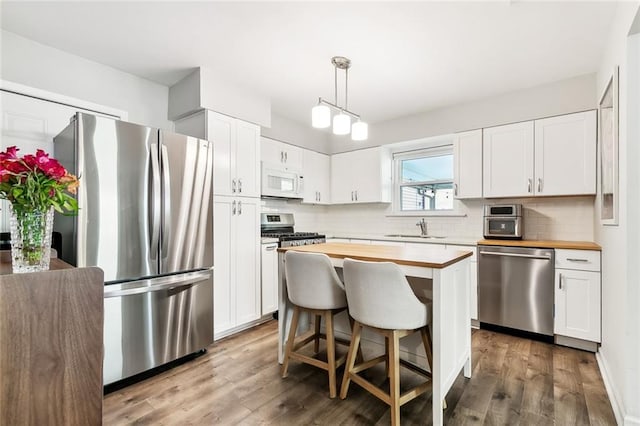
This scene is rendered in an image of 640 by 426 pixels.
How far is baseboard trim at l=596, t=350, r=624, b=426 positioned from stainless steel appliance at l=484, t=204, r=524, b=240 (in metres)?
1.23

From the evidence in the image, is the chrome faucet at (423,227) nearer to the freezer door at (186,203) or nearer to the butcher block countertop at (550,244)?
the butcher block countertop at (550,244)

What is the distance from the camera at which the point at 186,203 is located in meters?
2.54

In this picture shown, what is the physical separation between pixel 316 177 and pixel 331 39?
245cm

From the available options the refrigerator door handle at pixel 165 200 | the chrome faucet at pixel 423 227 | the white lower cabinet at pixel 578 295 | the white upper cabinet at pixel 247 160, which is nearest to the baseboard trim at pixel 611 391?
the white lower cabinet at pixel 578 295

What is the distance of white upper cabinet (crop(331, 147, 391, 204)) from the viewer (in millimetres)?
4445

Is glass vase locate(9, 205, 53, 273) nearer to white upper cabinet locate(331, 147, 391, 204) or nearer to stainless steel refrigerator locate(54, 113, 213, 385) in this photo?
stainless steel refrigerator locate(54, 113, 213, 385)

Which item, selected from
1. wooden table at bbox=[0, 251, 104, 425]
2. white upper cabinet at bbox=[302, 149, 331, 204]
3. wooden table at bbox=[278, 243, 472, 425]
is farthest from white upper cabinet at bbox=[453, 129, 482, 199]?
wooden table at bbox=[0, 251, 104, 425]

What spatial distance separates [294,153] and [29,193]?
337 cm

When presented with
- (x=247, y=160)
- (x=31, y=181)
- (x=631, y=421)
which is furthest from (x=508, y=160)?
(x=31, y=181)

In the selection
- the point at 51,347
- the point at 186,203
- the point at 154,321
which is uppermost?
the point at 186,203

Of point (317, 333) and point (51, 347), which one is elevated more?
point (51, 347)

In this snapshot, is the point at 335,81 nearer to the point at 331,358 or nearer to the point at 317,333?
the point at 317,333

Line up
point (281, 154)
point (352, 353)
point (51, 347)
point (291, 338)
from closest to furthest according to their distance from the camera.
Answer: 1. point (51, 347)
2. point (352, 353)
3. point (291, 338)
4. point (281, 154)

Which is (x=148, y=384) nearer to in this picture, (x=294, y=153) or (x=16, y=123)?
(x=16, y=123)
